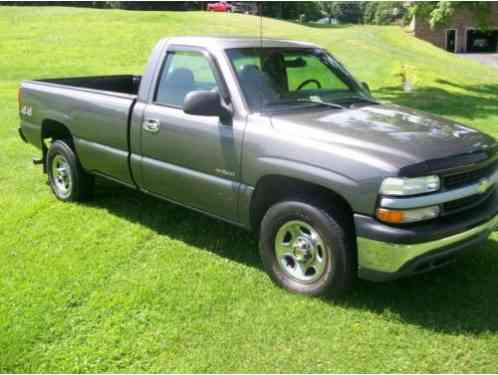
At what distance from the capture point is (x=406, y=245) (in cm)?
354

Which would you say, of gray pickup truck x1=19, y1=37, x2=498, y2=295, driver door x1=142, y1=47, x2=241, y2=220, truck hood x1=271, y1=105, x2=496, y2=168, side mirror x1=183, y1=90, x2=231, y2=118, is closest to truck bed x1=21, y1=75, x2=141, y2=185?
gray pickup truck x1=19, y1=37, x2=498, y2=295

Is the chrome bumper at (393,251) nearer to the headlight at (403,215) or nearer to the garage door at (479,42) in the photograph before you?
the headlight at (403,215)

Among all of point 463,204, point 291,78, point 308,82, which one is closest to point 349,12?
point 308,82

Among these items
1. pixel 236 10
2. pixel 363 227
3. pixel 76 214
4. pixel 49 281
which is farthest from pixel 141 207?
pixel 236 10

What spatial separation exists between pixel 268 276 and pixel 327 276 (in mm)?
647

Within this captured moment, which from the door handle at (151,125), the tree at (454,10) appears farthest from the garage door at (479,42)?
the door handle at (151,125)

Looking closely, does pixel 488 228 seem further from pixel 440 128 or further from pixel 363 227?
pixel 363 227

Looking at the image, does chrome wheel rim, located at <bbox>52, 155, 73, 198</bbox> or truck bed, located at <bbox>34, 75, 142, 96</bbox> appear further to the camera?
truck bed, located at <bbox>34, 75, 142, 96</bbox>

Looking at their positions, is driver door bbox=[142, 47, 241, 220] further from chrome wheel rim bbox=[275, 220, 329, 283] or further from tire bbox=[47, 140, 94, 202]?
tire bbox=[47, 140, 94, 202]

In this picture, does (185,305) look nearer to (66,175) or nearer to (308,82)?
(308,82)

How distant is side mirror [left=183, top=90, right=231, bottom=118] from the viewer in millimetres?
4219

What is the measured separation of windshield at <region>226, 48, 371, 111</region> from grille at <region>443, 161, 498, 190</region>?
120 cm

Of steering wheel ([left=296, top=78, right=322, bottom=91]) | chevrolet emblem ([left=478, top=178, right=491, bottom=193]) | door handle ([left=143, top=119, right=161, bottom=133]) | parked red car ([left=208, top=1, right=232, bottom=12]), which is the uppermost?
parked red car ([left=208, top=1, right=232, bottom=12])

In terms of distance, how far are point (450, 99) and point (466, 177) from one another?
1184cm
